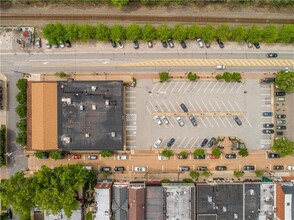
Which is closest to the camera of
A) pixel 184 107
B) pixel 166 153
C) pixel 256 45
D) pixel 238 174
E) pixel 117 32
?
pixel 117 32

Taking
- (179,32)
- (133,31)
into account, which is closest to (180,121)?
(179,32)

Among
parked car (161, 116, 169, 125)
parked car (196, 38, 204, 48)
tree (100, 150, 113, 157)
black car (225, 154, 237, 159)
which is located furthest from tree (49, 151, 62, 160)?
parked car (196, 38, 204, 48)

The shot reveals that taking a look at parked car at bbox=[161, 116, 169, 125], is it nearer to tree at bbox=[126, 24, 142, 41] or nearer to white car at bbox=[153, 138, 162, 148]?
white car at bbox=[153, 138, 162, 148]

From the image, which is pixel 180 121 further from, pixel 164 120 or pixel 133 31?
pixel 133 31

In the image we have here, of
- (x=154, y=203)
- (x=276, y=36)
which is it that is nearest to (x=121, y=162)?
(x=154, y=203)

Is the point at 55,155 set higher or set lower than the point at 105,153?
lower

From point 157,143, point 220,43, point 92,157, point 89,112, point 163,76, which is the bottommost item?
point 92,157
